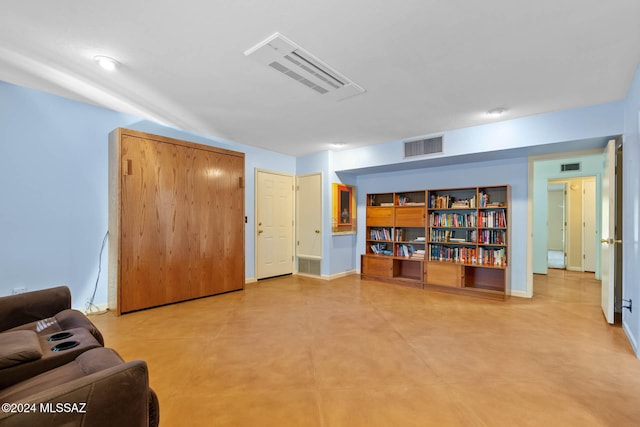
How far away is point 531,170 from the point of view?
4.27 meters

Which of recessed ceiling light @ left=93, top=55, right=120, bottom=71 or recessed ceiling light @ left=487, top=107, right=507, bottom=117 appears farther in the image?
recessed ceiling light @ left=487, top=107, right=507, bottom=117

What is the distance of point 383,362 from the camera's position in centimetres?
234

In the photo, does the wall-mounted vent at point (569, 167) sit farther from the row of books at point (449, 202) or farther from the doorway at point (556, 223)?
the row of books at point (449, 202)

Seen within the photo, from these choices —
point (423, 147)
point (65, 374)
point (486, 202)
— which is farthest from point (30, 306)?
point (486, 202)

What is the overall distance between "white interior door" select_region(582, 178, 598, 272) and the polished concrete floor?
296 cm

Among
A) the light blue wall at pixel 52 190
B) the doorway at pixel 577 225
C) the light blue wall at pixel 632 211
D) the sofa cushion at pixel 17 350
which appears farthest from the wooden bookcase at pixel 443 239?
the sofa cushion at pixel 17 350

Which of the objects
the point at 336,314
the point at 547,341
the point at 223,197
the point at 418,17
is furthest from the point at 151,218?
the point at 547,341

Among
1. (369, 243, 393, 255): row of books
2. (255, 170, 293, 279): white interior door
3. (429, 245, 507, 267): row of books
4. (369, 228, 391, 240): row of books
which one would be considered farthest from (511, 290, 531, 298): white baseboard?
(255, 170, 293, 279): white interior door

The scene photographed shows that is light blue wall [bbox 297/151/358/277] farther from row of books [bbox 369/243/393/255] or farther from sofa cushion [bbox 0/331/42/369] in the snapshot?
sofa cushion [bbox 0/331/42/369]

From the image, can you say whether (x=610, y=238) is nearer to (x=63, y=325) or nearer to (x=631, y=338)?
(x=631, y=338)

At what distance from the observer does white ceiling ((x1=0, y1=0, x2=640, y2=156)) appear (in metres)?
1.86

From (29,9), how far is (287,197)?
4.31 metres

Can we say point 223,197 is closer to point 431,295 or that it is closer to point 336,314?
point 336,314

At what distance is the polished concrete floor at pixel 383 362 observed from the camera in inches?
68.6
